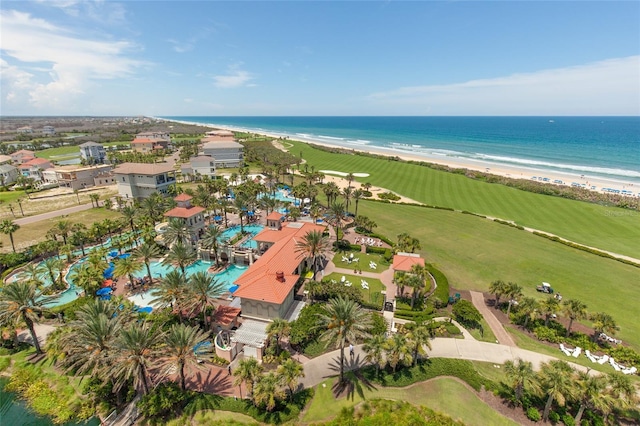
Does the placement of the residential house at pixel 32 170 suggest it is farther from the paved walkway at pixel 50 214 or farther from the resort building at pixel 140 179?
the resort building at pixel 140 179

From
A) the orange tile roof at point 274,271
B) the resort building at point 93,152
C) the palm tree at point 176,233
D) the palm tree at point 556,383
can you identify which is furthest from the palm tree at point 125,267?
the resort building at point 93,152

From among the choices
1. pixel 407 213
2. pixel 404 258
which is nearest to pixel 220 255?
pixel 404 258

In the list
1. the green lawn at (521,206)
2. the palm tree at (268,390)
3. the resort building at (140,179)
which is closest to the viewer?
the palm tree at (268,390)

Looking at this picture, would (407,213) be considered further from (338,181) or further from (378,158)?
(378,158)

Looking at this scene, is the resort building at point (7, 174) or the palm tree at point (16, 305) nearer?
the palm tree at point (16, 305)

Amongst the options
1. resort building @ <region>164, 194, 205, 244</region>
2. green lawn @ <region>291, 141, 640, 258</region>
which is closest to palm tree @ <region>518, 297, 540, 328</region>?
green lawn @ <region>291, 141, 640, 258</region>

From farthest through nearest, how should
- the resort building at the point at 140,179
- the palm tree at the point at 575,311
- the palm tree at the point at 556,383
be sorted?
the resort building at the point at 140,179 < the palm tree at the point at 575,311 < the palm tree at the point at 556,383

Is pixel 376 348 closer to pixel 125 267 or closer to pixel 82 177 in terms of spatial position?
pixel 125 267
